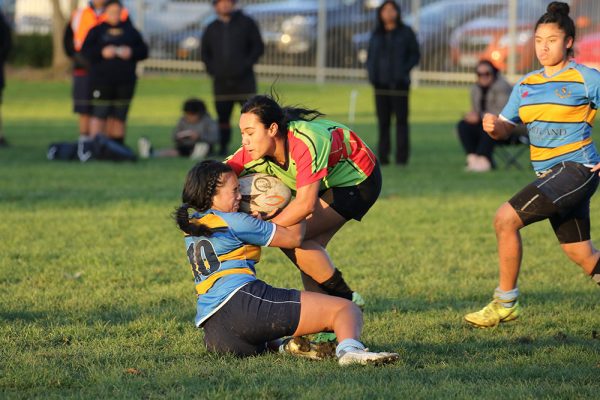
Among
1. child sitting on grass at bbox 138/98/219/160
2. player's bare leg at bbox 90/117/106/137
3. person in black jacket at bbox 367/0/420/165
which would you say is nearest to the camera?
person in black jacket at bbox 367/0/420/165

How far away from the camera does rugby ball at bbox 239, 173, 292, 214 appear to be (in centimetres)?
566

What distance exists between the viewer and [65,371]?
5.13 metres

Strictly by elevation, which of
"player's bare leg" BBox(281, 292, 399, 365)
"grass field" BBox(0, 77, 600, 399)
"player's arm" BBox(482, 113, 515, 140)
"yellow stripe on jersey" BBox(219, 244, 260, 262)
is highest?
"player's arm" BBox(482, 113, 515, 140)

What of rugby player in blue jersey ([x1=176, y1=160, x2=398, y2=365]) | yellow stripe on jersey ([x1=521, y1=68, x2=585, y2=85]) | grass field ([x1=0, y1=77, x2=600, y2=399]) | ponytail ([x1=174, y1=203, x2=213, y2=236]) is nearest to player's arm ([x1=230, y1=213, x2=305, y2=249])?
rugby player in blue jersey ([x1=176, y1=160, x2=398, y2=365])

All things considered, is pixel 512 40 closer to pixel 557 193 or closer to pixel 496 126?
pixel 496 126

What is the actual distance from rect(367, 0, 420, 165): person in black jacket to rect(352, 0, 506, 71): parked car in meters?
12.9

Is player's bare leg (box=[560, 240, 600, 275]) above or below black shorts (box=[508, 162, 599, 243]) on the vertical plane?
below

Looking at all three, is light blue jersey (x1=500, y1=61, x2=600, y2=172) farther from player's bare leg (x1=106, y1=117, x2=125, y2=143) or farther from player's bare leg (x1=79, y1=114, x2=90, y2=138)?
player's bare leg (x1=79, y1=114, x2=90, y2=138)

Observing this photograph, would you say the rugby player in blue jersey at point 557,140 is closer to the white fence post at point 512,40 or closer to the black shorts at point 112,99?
the black shorts at point 112,99

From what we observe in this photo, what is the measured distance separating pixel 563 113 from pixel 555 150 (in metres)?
0.23

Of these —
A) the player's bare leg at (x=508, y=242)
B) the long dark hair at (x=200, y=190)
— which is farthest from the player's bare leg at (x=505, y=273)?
the long dark hair at (x=200, y=190)

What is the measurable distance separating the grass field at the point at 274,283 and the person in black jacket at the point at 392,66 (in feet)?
3.06

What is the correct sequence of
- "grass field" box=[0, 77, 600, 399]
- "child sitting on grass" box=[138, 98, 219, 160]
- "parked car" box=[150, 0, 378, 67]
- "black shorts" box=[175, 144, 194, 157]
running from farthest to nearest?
"parked car" box=[150, 0, 378, 67], "black shorts" box=[175, 144, 194, 157], "child sitting on grass" box=[138, 98, 219, 160], "grass field" box=[0, 77, 600, 399]

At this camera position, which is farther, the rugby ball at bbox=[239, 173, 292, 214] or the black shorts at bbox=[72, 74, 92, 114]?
the black shorts at bbox=[72, 74, 92, 114]
